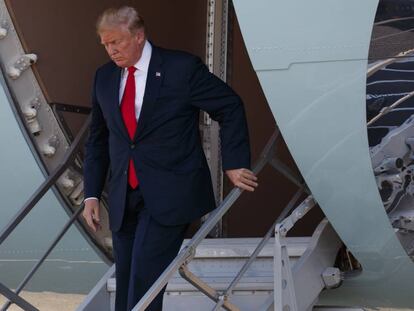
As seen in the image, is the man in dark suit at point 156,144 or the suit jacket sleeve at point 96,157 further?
the suit jacket sleeve at point 96,157

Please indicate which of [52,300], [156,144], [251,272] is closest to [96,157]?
[156,144]

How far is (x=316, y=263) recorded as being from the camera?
3.43m

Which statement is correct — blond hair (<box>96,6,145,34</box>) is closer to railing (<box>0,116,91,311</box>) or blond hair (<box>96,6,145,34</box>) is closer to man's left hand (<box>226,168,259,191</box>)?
man's left hand (<box>226,168,259,191</box>)

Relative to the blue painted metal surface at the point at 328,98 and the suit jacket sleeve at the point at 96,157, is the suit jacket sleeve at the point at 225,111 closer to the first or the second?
the blue painted metal surface at the point at 328,98

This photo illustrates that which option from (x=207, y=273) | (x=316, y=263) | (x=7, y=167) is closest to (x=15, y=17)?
(x=7, y=167)

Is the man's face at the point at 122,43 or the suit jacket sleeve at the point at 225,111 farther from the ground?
the man's face at the point at 122,43

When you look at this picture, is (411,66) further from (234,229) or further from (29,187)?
(234,229)

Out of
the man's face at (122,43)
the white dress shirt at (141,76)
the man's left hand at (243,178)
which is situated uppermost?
the man's face at (122,43)

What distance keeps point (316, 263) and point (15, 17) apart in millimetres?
1736

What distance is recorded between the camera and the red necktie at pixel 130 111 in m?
3.09

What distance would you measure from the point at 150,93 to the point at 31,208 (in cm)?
104

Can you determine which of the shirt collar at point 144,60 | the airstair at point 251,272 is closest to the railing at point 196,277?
the airstair at point 251,272

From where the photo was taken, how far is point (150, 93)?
307 centimetres

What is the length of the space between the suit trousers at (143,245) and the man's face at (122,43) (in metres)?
0.43
